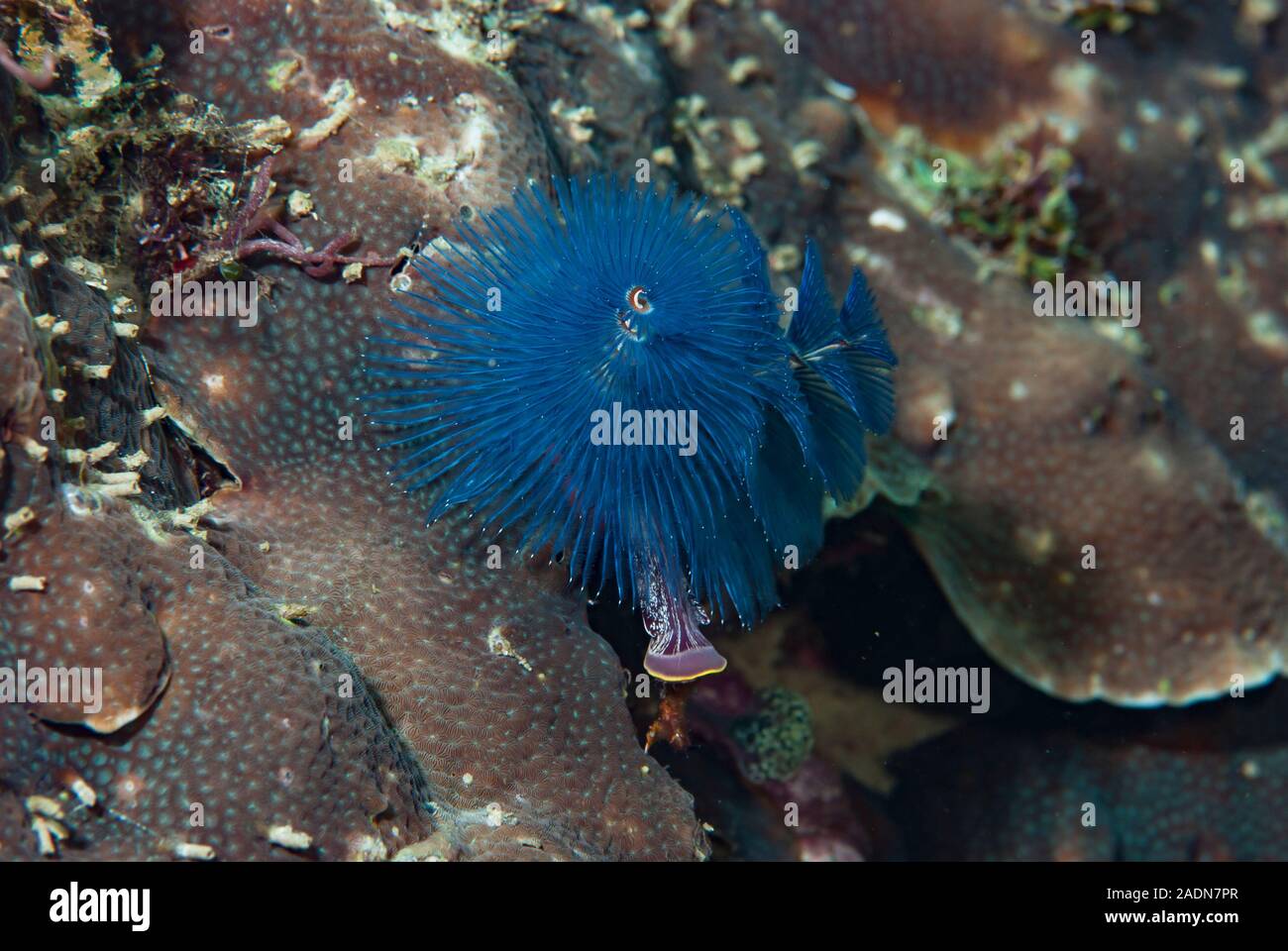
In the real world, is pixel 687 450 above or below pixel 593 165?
below

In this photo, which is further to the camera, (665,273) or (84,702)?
(665,273)

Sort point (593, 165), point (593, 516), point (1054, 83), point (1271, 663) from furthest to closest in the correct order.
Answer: point (1054, 83), point (1271, 663), point (593, 165), point (593, 516)

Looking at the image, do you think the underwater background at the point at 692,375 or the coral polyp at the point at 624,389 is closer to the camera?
the underwater background at the point at 692,375

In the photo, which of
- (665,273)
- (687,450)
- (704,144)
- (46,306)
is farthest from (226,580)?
(704,144)

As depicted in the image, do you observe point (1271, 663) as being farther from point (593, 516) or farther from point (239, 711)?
point (239, 711)
